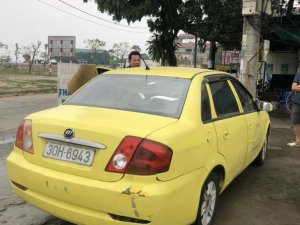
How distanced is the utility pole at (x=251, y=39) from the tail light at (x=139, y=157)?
7574 mm

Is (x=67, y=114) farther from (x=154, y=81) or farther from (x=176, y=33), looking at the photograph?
(x=176, y=33)

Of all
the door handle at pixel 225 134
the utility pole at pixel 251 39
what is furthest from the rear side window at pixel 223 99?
the utility pole at pixel 251 39

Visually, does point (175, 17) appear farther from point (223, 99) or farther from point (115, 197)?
point (115, 197)

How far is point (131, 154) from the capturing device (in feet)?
9.93

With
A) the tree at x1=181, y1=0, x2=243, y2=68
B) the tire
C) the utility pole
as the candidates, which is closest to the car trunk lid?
the tire

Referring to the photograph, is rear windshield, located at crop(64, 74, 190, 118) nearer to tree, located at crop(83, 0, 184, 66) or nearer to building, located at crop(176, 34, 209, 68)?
tree, located at crop(83, 0, 184, 66)

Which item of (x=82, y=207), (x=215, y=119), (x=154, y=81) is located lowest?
(x=82, y=207)

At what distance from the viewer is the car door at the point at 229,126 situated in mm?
4023

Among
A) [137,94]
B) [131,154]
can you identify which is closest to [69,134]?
[131,154]

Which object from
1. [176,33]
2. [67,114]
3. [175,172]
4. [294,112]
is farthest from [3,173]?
[176,33]

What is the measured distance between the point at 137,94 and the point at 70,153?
1006mm

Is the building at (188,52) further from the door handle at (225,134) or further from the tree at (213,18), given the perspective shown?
the door handle at (225,134)

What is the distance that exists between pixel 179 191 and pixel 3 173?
10.7 ft

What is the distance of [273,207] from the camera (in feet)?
15.2
